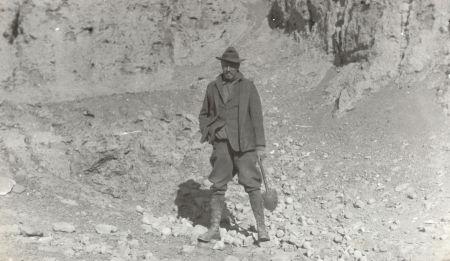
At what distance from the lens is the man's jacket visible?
5719 millimetres

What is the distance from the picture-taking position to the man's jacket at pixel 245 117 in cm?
572

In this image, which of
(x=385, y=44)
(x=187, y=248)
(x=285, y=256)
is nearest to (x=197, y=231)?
(x=187, y=248)

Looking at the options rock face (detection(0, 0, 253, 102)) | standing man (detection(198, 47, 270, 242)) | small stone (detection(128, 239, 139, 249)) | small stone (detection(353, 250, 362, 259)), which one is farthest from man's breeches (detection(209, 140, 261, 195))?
rock face (detection(0, 0, 253, 102))

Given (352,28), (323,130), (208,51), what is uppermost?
(352,28)

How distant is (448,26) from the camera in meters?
8.24

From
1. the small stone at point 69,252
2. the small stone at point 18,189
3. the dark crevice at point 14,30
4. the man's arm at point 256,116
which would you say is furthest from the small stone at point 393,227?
the dark crevice at point 14,30

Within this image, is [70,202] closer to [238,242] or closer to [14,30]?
[238,242]

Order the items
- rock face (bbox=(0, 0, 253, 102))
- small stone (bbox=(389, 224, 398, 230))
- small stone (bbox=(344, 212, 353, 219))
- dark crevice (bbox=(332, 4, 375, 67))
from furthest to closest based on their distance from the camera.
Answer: rock face (bbox=(0, 0, 253, 102)), dark crevice (bbox=(332, 4, 375, 67)), small stone (bbox=(344, 212, 353, 219)), small stone (bbox=(389, 224, 398, 230))

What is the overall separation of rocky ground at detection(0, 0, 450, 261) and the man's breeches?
1.98 feet

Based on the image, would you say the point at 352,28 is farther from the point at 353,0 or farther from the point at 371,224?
the point at 371,224

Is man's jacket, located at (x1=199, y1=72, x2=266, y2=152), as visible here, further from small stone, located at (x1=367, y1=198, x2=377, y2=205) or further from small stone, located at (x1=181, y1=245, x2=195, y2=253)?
small stone, located at (x1=367, y1=198, x2=377, y2=205)

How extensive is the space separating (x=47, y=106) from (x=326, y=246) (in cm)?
501

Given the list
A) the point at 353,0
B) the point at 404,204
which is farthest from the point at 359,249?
the point at 353,0

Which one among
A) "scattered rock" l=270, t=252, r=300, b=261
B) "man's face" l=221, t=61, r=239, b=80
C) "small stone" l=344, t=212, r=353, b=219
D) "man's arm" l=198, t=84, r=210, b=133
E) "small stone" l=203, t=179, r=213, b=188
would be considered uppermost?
"man's face" l=221, t=61, r=239, b=80
